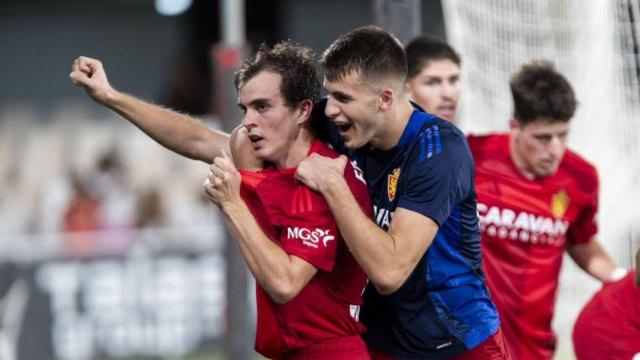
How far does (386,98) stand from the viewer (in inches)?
201

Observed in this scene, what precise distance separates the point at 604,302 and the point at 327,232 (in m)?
1.91

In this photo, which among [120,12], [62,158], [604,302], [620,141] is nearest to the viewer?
[604,302]

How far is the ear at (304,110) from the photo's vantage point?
5234mm

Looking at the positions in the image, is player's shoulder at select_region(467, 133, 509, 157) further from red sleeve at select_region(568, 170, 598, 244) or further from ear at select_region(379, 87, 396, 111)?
ear at select_region(379, 87, 396, 111)

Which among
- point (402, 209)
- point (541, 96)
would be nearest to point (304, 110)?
point (402, 209)

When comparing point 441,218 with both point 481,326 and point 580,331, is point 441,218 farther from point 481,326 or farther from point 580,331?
point 580,331

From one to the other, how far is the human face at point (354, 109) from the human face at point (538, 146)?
5.61 ft

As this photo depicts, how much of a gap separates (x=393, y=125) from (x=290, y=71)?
48 centimetres

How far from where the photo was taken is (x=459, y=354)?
5281mm

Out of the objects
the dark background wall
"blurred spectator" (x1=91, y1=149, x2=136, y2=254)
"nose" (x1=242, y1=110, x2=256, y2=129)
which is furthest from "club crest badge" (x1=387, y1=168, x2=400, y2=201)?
the dark background wall

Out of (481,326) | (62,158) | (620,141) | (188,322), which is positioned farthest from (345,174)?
(62,158)

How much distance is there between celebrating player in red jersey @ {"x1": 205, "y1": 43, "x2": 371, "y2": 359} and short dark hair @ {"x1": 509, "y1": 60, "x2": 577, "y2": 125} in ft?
5.32

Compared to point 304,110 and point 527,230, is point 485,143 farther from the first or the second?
point 304,110

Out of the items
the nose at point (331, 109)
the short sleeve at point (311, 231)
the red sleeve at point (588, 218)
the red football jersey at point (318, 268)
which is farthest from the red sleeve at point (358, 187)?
the red sleeve at point (588, 218)
